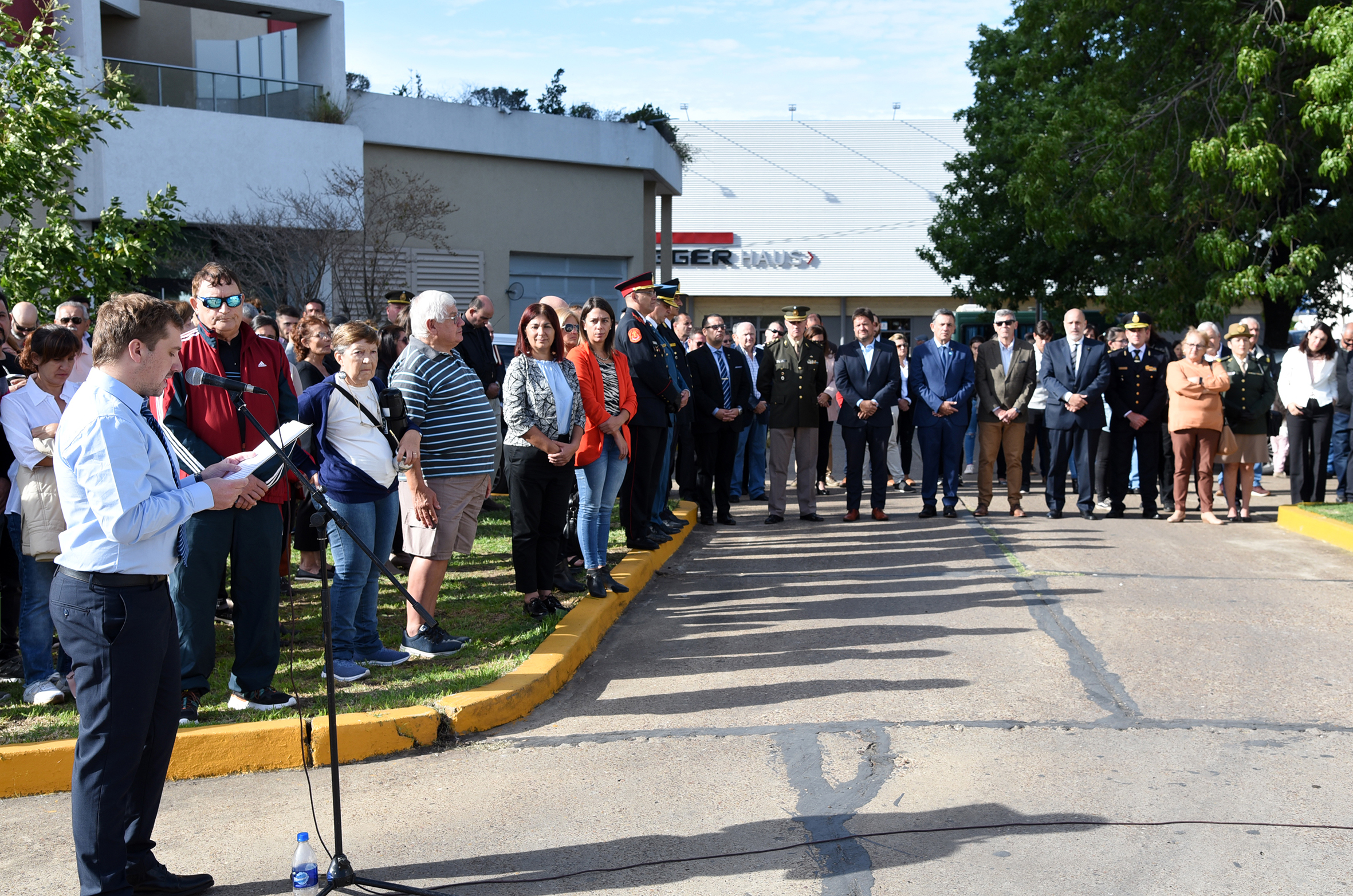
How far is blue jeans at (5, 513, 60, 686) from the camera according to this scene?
5777 millimetres

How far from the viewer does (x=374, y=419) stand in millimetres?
6047

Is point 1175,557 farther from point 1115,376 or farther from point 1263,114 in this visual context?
point 1263,114

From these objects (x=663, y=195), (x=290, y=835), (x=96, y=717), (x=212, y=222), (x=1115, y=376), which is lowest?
(x=290, y=835)

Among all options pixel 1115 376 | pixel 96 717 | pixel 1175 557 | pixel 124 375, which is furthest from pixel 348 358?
pixel 1115 376

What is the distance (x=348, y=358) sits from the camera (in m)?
5.98

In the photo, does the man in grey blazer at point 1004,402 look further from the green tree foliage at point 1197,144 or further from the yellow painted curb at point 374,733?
the yellow painted curb at point 374,733

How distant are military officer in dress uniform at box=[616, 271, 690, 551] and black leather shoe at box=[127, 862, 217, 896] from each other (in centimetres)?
Result: 573

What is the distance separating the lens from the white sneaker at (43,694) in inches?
222

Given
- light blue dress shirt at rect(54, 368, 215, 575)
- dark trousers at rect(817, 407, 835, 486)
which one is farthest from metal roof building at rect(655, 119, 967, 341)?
light blue dress shirt at rect(54, 368, 215, 575)

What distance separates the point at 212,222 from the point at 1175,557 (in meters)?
17.9

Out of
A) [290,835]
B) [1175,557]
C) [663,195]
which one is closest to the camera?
[290,835]

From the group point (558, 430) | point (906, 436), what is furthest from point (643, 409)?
point (906, 436)

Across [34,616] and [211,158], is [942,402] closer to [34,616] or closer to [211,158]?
[34,616]

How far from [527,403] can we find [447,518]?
41.9 inches
